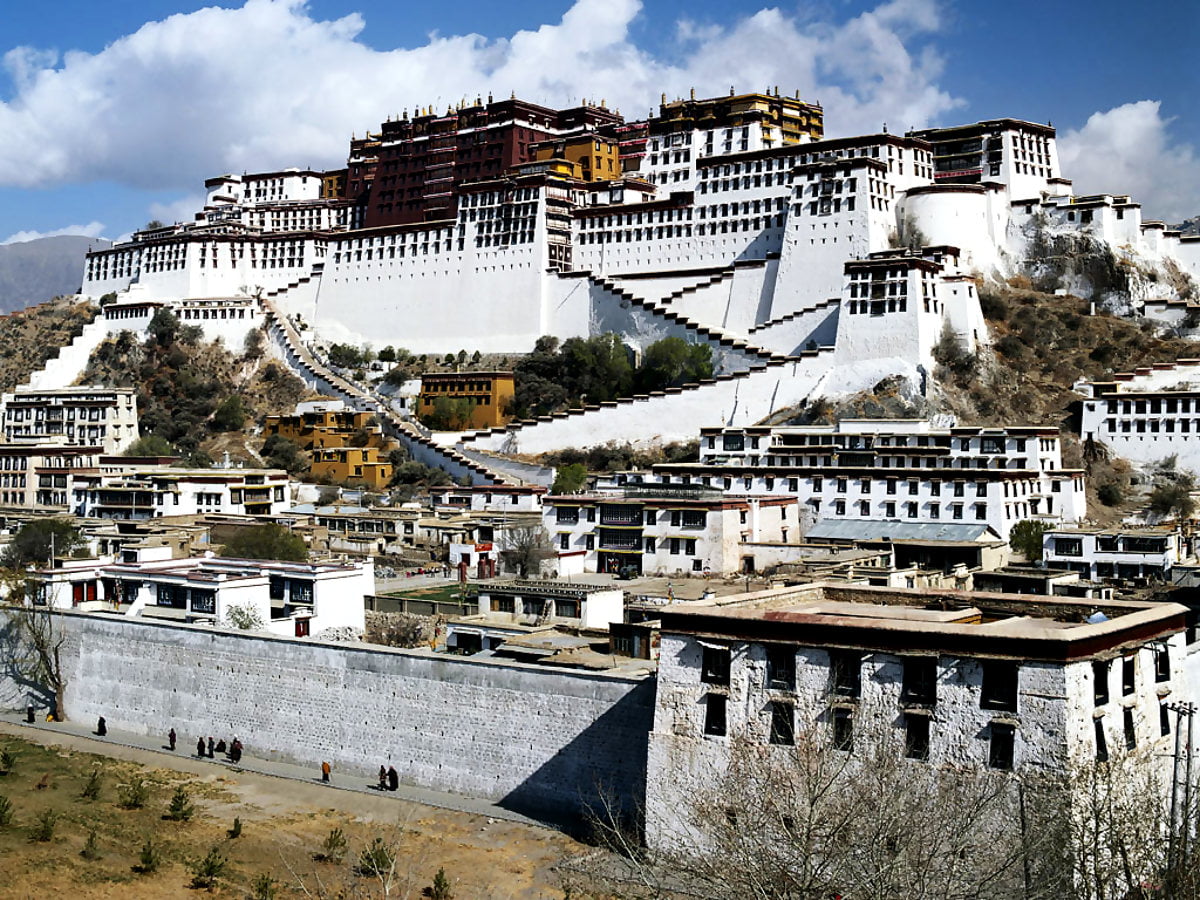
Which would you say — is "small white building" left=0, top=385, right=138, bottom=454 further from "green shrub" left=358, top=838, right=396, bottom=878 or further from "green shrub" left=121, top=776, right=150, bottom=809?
"green shrub" left=358, top=838, right=396, bottom=878

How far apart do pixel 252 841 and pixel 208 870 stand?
73.0 inches

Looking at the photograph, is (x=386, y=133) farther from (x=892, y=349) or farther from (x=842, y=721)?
(x=842, y=721)

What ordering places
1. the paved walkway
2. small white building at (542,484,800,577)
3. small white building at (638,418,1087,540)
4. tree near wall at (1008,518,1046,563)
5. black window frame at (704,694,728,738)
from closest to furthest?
black window frame at (704,694,728,738) → the paved walkway → tree near wall at (1008,518,1046,563) → small white building at (542,484,800,577) → small white building at (638,418,1087,540)

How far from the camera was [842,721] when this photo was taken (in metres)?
22.6

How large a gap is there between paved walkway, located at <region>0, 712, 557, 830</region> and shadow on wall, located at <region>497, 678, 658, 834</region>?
42 centimetres

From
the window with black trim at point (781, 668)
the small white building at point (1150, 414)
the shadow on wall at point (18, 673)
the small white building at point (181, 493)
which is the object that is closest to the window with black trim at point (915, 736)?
the window with black trim at point (781, 668)

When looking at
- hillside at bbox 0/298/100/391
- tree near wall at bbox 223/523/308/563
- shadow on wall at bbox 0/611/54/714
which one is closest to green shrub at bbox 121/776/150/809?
shadow on wall at bbox 0/611/54/714

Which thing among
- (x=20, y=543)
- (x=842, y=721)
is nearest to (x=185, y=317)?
(x=20, y=543)

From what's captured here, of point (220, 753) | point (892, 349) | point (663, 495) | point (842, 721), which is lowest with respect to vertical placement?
point (220, 753)

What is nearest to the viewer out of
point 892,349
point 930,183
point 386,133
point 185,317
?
point 892,349

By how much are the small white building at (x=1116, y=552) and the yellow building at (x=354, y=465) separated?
3199cm

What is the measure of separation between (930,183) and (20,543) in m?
44.0

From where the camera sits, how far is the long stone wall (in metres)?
27.2

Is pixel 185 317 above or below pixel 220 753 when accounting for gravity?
above
